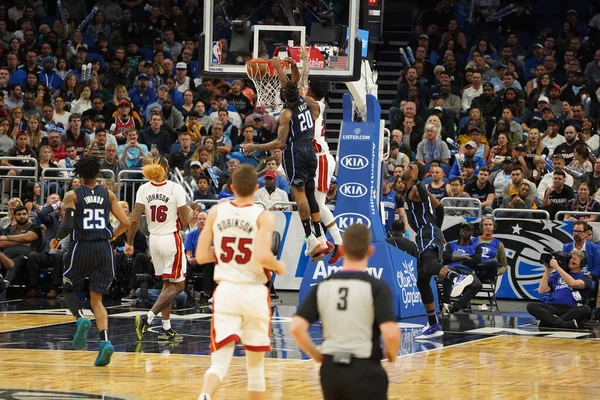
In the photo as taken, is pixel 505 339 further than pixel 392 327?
Yes

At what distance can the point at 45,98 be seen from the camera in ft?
75.8

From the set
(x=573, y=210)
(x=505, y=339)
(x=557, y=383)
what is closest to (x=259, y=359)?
(x=557, y=383)

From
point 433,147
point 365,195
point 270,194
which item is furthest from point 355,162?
point 433,147

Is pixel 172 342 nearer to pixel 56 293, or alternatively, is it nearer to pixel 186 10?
pixel 56 293

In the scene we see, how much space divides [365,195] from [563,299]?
10.4 ft

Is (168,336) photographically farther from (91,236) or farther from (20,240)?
(20,240)

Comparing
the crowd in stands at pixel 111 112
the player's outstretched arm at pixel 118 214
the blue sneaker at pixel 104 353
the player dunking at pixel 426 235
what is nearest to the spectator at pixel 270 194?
the crowd in stands at pixel 111 112

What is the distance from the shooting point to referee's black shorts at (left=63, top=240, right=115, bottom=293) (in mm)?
11266

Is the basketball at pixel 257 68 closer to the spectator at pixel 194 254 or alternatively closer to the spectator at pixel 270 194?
the spectator at pixel 194 254

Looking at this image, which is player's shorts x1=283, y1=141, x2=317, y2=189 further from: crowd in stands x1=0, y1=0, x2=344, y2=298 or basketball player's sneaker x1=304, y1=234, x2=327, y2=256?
crowd in stands x1=0, y1=0, x2=344, y2=298

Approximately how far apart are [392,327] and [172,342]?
24.3ft

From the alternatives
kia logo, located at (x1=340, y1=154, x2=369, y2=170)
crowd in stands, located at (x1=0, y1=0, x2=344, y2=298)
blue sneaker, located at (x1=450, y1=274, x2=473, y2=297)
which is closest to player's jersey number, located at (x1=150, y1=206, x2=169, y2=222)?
crowd in stands, located at (x1=0, y1=0, x2=344, y2=298)

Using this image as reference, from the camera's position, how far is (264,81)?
13.7 metres

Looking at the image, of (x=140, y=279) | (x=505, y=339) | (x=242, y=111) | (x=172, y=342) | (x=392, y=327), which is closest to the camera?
(x=392, y=327)
